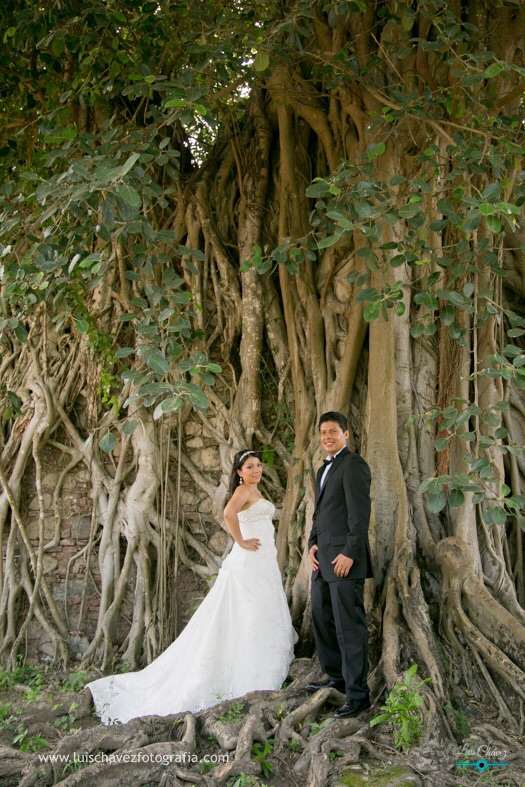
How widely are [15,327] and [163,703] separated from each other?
1.96m

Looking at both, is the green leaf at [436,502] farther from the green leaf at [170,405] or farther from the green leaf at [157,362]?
the green leaf at [157,362]

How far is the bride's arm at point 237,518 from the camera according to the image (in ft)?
11.9

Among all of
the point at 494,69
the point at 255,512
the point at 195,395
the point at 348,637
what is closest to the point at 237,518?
the point at 255,512

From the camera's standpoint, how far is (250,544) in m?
3.67

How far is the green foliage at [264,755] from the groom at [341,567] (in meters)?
0.33

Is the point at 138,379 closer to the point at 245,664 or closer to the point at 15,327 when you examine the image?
the point at 15,327

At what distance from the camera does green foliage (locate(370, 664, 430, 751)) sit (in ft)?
9.18

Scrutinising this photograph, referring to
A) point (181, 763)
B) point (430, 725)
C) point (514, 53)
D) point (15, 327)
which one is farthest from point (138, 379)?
point (514, 53)

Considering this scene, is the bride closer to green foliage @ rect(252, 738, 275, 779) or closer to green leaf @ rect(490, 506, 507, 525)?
green foliage @ rect(252, 738, 275, 779)

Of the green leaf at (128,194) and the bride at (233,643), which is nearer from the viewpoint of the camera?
the green leaf at (128,194)

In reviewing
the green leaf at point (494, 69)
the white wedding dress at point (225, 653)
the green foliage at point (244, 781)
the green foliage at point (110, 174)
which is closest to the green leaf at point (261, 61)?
the green foliage at point (110, 174)

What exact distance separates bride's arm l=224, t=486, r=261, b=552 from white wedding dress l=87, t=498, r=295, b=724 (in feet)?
0.14

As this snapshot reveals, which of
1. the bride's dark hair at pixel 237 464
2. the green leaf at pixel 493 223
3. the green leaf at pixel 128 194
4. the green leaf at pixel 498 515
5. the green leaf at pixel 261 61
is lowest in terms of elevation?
the green leaf at pixel 498 515

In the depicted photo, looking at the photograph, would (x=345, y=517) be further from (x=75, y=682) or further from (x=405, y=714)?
(x=75, y=682)
